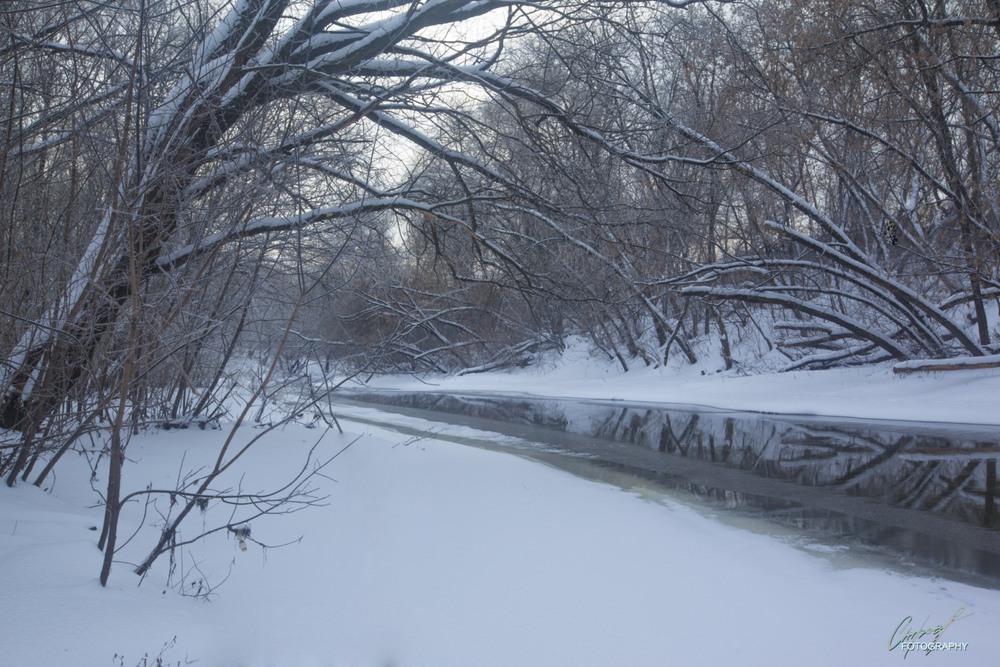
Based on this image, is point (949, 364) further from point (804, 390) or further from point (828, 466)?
point (828, 466)

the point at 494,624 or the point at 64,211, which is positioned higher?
A: the point at 64,211

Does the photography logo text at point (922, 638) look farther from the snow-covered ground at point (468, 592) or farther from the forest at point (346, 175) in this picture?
the forest at point (346, 175)

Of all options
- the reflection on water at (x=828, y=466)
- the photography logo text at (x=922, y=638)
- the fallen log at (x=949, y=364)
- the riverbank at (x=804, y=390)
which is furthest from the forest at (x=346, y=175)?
the photography logo text at (x=922, y=638)

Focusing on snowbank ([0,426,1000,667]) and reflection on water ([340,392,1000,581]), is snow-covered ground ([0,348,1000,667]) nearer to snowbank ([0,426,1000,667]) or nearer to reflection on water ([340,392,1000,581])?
snowbank ([0,426,1000,667])

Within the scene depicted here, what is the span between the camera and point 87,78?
15.1ft

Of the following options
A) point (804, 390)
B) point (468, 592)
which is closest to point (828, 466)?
point (468, 592)

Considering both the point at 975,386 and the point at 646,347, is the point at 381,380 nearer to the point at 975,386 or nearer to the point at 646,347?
the point at 646,347

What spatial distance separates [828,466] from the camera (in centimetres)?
752

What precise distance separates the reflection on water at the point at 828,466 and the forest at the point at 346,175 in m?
2.15

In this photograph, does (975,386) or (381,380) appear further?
(381,380)

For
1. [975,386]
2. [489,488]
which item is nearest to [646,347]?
[975,386]

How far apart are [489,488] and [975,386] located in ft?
31.2

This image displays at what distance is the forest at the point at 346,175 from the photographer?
439 cm

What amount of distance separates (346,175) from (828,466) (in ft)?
17.8
